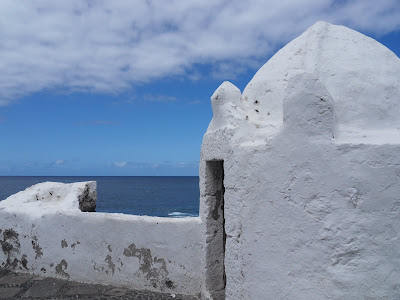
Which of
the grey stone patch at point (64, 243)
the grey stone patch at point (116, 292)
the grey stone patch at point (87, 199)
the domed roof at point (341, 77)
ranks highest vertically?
the domed roof at point (341, 77)

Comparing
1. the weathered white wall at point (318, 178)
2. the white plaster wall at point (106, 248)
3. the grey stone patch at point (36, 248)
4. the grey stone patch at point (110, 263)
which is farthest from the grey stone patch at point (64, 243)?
the weathered white wall at point (318, 178)

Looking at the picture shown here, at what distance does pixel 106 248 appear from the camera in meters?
6.27

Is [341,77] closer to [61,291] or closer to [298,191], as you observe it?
[298,191]

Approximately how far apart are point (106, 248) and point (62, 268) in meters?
1.00

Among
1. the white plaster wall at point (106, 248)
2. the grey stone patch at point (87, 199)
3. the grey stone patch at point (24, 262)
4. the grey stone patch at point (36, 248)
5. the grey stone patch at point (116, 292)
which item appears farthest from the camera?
the grey stone patch at point (87, 199)

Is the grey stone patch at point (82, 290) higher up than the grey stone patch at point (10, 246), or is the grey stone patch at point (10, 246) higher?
the grey stone patch at point (10, 246)

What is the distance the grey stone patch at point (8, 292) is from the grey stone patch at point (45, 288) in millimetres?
177

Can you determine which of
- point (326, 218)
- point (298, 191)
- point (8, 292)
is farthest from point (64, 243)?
point (326, 218)

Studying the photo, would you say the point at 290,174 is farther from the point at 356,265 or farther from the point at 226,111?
the point at 226,111

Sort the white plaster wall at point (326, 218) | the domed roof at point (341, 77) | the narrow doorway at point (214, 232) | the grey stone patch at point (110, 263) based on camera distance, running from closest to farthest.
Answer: the white plaster wall at point (326, 218)
the domed roof at point (341, 77)
the narrow doorway at point (214, 232)
the grey stone patch at point (110, 263)

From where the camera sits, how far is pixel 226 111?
4848 mm

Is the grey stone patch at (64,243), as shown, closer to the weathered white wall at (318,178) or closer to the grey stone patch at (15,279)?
the grey stone patch at (15,279)

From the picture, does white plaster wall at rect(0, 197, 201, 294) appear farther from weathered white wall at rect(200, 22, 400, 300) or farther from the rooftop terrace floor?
weathered white wall at rect(200, 22, 400, 300)

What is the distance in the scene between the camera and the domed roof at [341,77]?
4117 mm
